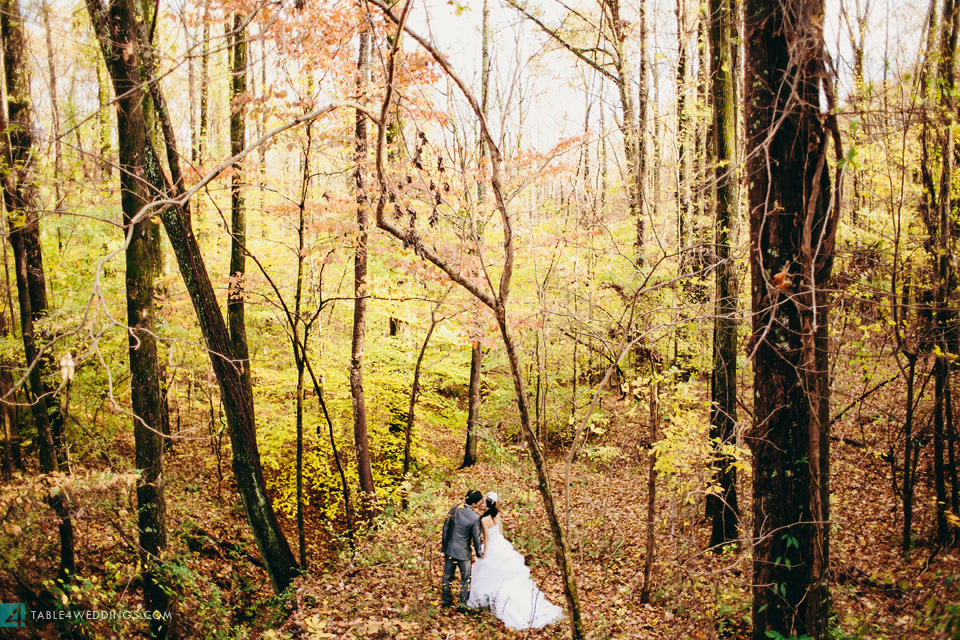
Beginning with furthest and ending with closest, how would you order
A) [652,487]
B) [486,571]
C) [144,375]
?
[486,571], [144,375], [652,487]

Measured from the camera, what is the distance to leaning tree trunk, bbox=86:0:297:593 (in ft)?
19.4

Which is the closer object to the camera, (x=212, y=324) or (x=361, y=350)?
(x=212, y=324)

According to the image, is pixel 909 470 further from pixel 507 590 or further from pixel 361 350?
pixel 361 350

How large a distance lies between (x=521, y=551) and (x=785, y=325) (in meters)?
6.10

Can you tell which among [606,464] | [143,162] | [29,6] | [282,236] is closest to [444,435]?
[606,464]

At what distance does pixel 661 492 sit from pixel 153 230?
31.4 feet

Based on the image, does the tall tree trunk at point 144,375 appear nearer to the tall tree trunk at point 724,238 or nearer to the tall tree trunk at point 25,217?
the tall tree trunk at point 25,217

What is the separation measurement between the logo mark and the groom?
194 inches

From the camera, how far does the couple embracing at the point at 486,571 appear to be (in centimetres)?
641

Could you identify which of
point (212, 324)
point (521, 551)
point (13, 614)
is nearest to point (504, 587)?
point (521, 551)

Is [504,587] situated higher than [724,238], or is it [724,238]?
[724,238]

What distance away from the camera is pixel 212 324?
6.68m

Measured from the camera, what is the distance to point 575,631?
428 cm

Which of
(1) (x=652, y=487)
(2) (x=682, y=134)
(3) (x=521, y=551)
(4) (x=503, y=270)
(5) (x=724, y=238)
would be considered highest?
(2) (x=682, y=134)
